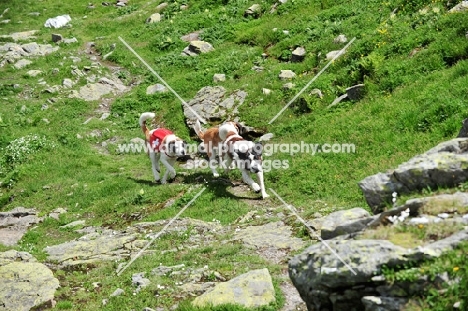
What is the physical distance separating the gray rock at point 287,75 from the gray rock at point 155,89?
7.29 metres

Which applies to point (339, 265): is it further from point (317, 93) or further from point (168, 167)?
point (317, 93)

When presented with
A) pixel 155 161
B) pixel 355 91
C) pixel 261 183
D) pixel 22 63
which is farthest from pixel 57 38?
pixel 261 183

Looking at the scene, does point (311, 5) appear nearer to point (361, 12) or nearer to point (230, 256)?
point (361, 12)

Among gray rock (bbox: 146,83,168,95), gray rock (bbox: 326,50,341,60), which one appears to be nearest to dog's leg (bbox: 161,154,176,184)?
gray rock (bbox: 326,50,341,60)

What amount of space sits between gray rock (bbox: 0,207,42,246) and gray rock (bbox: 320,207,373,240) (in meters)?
11.6

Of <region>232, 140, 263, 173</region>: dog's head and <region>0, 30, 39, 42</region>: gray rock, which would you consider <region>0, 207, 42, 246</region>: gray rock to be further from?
<region>0, 30, 39, 42</region>: gray rock

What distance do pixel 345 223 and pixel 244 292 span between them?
2598 millimetres

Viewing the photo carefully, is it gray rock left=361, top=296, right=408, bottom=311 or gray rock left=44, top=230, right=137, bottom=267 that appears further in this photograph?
gray rock left=44, top=230, right=137, bottom=267

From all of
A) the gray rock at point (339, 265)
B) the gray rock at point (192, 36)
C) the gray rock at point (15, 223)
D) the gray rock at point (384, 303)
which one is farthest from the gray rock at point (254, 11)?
the gray rock at point (384, 303)

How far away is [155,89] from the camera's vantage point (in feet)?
96.9

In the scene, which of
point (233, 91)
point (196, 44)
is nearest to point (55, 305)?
point (233, 91)

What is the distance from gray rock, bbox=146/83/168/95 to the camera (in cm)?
2929

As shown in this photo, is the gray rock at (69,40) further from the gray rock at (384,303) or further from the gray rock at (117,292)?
the gray rock at (384,303)

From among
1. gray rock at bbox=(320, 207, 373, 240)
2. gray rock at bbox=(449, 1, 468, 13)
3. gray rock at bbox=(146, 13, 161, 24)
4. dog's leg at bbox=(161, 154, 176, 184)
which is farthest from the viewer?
gray rock at bbox=(146, 13, 161, 24)
